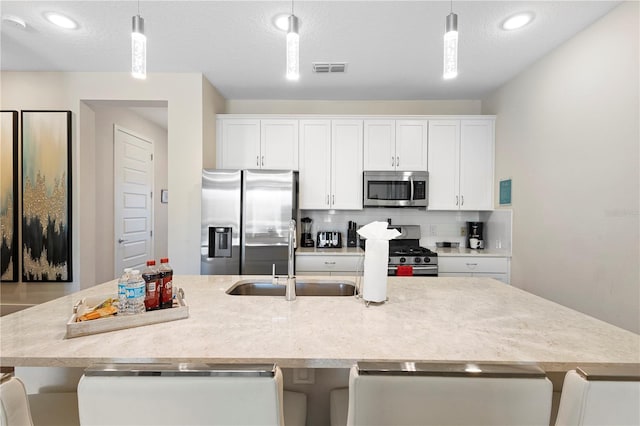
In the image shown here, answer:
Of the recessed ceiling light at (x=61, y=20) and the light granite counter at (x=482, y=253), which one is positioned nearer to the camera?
the recessed ceiling light at (x=61, y=20)

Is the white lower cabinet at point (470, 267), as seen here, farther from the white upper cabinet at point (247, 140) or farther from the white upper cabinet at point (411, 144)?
the white upper cabinet at point (247, 140)

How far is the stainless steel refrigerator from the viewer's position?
3.00m

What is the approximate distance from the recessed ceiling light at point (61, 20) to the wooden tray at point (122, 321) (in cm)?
225

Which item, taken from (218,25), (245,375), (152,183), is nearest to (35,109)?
(152,183)

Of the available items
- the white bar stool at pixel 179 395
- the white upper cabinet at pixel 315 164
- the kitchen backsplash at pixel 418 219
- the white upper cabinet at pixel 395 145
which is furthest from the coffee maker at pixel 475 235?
the white bar stool at pixel 179 395

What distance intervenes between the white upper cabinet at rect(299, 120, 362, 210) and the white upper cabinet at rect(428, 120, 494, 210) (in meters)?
0.86

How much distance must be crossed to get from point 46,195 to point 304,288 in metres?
2.92

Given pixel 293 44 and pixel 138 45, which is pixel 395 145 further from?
pixel 138 45

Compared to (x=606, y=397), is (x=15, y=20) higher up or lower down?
higher up

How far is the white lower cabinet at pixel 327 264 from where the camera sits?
324cm

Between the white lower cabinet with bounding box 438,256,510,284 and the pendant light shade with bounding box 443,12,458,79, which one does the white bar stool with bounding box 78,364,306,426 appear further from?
the white lower cabinet with bounding box 438,256,510,284

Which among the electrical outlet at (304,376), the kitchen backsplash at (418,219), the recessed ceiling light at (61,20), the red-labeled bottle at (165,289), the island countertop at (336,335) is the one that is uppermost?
the recessed ceiling light at (61,20)

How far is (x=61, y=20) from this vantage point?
2.20 meters

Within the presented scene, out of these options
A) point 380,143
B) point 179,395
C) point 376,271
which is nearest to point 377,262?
point 376,271
